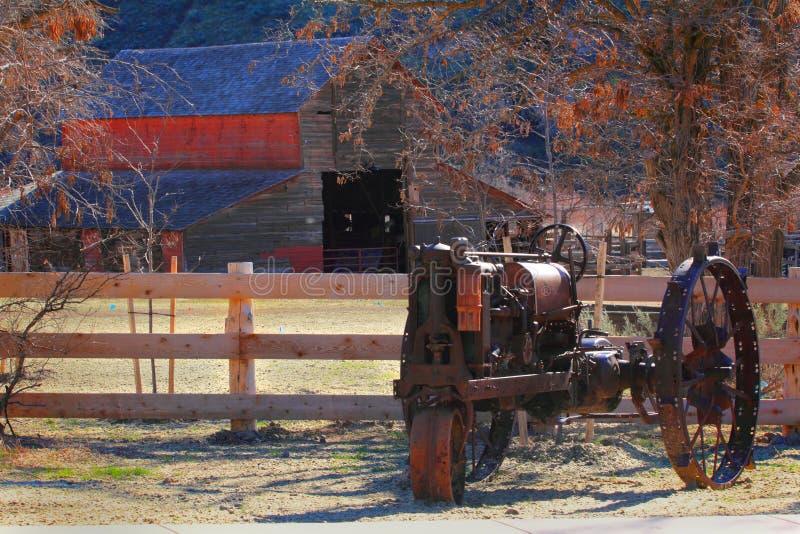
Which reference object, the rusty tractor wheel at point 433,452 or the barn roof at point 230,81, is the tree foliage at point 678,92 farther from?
the barn roof at point 230,81

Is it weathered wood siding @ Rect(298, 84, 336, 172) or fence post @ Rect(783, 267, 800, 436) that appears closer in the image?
fence post @ Rect(783, 267, 800, 436)

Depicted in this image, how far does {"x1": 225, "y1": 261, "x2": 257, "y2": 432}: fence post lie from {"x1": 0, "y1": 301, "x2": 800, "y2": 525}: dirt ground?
0.19 meters

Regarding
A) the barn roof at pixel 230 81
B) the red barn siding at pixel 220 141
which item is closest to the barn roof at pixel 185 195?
the red barn siding at pixel 220 141

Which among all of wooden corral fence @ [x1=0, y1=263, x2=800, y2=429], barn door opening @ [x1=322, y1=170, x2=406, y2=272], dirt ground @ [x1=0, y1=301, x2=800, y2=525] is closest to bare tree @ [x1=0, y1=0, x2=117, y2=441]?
wooden corral fence @ [x1=0, y1=263, x2=800, y2=429]

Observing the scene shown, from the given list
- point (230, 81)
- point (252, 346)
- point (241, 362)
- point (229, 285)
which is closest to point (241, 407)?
point (241, 362)

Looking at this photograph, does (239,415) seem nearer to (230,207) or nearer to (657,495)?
(657,495)

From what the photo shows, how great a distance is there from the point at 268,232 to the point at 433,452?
26673 millimetres

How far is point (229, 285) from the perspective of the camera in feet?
26.9

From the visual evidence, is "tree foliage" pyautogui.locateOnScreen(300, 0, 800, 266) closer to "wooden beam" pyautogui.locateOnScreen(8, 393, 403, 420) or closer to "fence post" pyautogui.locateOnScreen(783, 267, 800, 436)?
"fence post" pyautogui.locateOnScreen(783, 267, 800, 436)

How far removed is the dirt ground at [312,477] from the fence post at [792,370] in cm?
40

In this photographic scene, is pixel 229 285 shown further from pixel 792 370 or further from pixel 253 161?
pixel 253 161

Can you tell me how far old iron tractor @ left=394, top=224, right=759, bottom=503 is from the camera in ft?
18.0

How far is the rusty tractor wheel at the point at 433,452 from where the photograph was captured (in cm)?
539

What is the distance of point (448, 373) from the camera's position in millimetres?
5469
